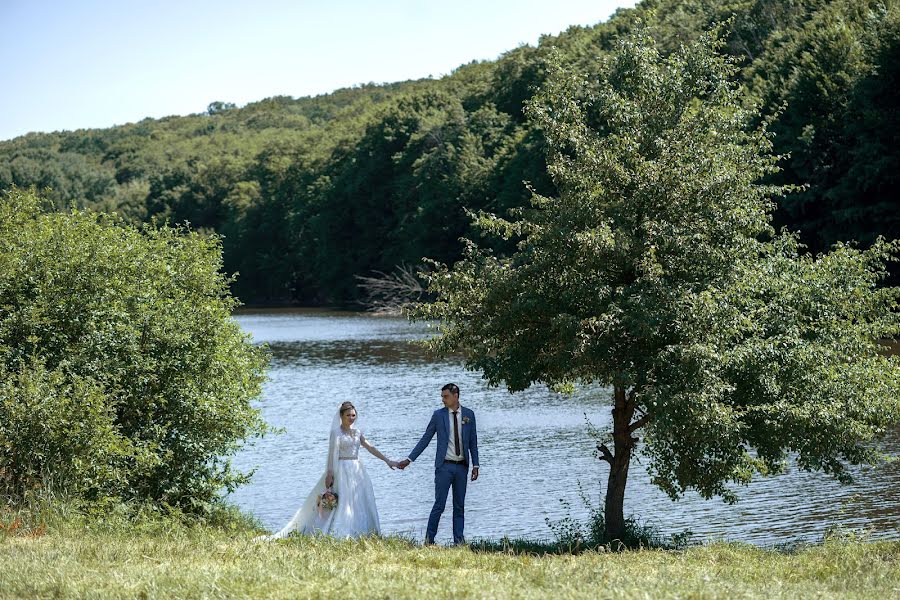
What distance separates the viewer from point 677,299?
46.6 ft

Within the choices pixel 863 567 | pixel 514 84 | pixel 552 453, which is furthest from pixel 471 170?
pixel 863 567

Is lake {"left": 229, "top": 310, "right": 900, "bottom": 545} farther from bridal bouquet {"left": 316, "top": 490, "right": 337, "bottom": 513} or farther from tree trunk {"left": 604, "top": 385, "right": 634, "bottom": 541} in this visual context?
bridal bouquet {"left": 316, "top": 490, "right": 337, "bottom": 513}

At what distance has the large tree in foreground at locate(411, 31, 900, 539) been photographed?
14.1 m

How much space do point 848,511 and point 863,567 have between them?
7537 millimetres

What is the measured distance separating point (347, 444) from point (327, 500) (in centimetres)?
76

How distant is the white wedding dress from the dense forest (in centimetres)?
580

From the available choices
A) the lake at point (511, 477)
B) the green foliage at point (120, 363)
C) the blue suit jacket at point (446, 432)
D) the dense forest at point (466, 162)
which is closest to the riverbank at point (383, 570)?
the blue suit jacket at point (446, 432)

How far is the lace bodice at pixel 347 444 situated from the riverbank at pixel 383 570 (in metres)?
1.46

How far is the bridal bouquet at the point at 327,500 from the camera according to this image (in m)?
13.6

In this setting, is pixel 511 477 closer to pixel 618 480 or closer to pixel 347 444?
pixel 618 480

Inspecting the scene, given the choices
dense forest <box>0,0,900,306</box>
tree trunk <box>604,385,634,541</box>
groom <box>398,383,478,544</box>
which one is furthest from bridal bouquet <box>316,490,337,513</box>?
dense forest <box>0,0,900,306</box>

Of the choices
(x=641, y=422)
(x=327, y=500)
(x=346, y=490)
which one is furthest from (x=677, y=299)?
(x=327, y=500)

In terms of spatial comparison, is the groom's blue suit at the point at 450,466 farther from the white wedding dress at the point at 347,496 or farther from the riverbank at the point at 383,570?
the white wedding dress at the point at 347,496

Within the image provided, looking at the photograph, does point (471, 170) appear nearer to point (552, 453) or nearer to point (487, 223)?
point (552, 453)
